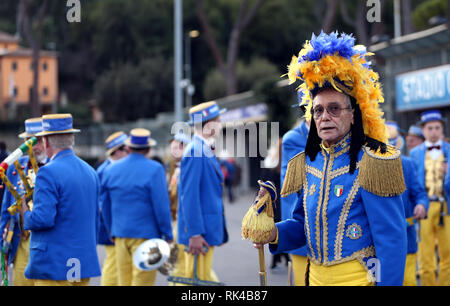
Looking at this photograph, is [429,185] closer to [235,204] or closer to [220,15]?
[235,204]

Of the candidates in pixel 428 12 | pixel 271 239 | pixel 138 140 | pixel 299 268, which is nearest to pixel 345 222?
pixel 271 239

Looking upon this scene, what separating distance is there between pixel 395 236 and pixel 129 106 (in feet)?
172

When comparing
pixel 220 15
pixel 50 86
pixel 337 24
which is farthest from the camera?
pixel 50 86

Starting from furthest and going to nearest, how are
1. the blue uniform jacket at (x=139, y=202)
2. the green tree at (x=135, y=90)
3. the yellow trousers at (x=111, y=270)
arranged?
the green tree at (x=135, y=90) → the yellow trousers at (x=111, y=270) → the blue uniform jacket at (x=139, y=202)

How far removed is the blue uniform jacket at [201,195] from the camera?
6566mm

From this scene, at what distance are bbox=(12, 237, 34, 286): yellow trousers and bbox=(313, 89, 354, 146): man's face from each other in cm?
380

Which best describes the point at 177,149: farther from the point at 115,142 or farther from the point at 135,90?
the point at 135,90

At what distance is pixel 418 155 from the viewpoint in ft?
29.1

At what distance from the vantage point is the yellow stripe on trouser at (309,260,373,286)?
3541 mm

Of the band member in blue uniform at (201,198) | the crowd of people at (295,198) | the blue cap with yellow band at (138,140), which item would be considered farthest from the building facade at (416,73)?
the band member in blue uniform at (201,198)

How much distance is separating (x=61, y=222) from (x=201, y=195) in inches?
69.1

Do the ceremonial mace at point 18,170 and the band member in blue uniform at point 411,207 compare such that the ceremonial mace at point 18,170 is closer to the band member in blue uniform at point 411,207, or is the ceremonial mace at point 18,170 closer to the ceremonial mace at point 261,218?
the ceremonial mace at point 261,218
